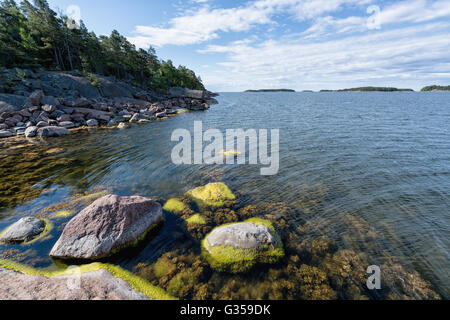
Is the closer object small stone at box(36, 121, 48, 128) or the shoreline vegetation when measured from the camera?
small stone at box(36, 121, 48, 128)

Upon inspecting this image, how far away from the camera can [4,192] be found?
1177cm

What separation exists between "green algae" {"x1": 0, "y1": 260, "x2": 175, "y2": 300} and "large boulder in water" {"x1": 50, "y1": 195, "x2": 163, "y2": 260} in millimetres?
476

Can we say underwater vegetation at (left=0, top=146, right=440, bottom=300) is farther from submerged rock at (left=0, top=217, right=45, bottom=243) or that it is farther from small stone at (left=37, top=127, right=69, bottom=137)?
small stone at (left=37, top=127, right=69, bottom=137)

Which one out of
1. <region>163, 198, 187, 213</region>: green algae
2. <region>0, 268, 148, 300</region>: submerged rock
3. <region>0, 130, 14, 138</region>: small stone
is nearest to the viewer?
<region>0, 268, 148, 300</region>: submerged rock

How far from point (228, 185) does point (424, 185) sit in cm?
1350

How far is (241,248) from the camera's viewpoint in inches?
283

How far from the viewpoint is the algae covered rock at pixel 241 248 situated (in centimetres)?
695

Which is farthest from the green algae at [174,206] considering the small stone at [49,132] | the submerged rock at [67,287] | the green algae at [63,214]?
the small stone at [49,132]

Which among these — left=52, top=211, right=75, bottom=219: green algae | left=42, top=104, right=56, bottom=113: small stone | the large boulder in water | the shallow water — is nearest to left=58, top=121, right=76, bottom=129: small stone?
left=42, top=104, right=56, bottom=113: small stone

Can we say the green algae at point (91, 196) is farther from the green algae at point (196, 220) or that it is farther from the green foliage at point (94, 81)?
the green foliage at point (94, 81)

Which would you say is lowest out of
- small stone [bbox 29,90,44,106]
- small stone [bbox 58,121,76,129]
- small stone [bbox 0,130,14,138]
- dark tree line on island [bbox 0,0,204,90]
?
small stone [bbox 0,130,14,138]

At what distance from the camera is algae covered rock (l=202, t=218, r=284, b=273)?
6.95 m
